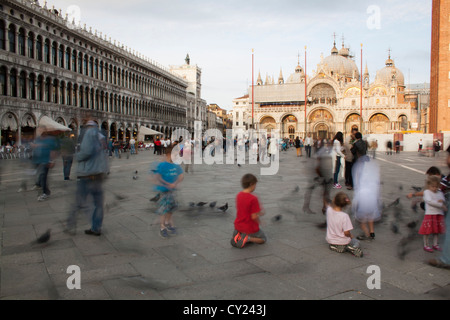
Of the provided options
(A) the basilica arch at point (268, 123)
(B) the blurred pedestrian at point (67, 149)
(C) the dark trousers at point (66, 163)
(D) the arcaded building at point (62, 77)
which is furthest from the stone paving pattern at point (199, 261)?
(A) the basilica arch at point (268, 123)

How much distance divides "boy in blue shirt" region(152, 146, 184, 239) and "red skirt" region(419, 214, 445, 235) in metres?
3.25

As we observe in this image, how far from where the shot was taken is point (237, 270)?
384 centimetres

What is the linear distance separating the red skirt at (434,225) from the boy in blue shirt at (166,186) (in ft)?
10.7

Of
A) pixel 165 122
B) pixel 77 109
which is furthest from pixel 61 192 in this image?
pixel 165 122

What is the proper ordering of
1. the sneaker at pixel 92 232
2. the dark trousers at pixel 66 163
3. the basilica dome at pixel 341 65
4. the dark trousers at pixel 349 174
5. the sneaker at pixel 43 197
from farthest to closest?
1. the basilica dome at pixel 341 65
2. the dark trousers at pixel 66 163
3. the dark trousers at pixel 349 174
4. the sneaker at pixel 43 197
5. the sneaker at pixel 92 232

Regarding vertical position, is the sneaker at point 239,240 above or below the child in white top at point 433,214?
below

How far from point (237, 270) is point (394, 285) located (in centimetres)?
154

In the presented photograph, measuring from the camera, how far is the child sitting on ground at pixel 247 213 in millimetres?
4480

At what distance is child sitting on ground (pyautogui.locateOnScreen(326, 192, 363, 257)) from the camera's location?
442 centimetres

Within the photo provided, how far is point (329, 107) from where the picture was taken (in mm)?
71562

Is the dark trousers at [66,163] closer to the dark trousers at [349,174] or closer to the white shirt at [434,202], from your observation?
the dark trousers at [349,174]

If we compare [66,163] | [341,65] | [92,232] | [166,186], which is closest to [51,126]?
[66,163]

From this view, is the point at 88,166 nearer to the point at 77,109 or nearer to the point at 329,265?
the point at 329,265
